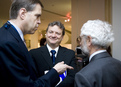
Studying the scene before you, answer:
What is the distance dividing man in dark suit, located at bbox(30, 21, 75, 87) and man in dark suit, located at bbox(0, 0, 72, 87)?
45cm

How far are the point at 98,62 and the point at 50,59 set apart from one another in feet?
2.14

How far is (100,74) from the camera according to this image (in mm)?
961

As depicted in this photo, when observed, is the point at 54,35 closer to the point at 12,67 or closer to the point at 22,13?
the point at 22,13

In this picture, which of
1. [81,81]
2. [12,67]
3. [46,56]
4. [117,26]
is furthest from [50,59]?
[117,26]

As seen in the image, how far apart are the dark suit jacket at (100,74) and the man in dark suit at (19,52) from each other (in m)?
0.19

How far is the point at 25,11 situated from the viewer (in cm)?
98

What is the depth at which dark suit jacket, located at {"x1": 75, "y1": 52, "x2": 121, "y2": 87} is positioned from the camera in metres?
0.93

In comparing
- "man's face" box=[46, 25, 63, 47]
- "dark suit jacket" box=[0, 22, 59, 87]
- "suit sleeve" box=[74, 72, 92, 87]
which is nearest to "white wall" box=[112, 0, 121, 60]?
"man's face" box=[46, 25, 63, 47]

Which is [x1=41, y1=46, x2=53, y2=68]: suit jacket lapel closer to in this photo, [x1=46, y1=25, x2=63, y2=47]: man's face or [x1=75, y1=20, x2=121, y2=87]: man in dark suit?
[x1=46, y1=25, x2=63, y2=47]: man's face

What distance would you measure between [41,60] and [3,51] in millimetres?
746

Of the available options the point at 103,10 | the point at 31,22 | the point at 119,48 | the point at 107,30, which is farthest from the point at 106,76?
the point at 103,10

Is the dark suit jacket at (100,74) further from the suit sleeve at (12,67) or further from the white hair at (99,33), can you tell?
the suit sleeve at (12,67)

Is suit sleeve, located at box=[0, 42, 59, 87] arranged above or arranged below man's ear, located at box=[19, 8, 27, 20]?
below

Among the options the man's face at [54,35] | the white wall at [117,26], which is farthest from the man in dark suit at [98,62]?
the white wall at [117,26]
